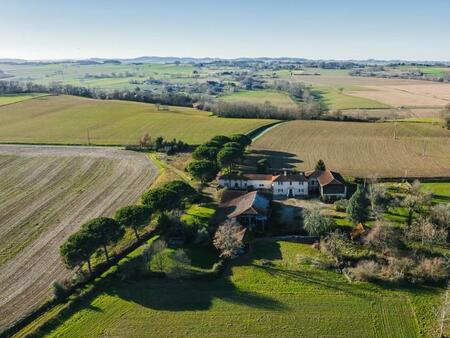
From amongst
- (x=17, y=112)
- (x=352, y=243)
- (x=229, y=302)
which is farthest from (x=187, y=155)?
(x=17, y=112)

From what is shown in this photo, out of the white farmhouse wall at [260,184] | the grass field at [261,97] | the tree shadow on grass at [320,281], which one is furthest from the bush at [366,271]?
the grass field at [261,97]

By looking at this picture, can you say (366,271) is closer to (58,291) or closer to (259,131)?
(58,291)

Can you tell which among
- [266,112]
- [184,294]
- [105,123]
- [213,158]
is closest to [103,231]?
[184,294]

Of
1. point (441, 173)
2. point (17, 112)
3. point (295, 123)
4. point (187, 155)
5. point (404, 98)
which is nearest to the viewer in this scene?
point (441, 173)

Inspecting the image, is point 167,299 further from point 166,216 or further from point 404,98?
point 404,98

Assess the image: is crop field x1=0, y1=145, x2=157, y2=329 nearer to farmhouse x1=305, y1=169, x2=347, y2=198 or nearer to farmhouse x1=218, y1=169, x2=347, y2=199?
farmhouse x1=218, y1=169, x2=347, y2=199

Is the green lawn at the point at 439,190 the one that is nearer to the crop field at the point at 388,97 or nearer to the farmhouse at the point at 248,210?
the farmhouse at the point at 248,210
